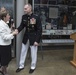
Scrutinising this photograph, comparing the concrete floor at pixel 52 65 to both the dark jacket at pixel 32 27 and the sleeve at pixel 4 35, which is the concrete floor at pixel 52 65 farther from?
the sleeve at pixel 4 35

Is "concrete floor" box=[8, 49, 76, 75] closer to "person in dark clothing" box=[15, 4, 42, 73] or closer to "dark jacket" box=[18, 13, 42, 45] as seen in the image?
"person in dark clothing" box=[15, 4, 42, 73]

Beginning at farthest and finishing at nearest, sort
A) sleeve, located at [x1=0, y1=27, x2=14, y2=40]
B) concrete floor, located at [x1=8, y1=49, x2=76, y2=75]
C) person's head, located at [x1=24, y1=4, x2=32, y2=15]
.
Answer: concrete floor, located at [x1=8, y1=49, x2=76, y2=75], person's head, located at [x1=24, y1=4, x2=32, y2=15], sleeve, located at [x1=0, y1=27, x2=14, y2=40]

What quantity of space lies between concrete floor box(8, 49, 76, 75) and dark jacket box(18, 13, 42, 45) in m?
0.84

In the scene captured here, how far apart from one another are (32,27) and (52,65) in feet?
4.86

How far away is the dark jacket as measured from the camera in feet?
21.3

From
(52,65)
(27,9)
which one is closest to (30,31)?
(27,9)

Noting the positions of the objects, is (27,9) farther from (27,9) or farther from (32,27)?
(32,27)

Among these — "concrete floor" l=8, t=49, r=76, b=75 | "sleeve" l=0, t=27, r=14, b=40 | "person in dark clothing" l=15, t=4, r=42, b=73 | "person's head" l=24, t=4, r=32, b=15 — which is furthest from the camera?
"concrete floor" l=8, t=49, r=76, b=75

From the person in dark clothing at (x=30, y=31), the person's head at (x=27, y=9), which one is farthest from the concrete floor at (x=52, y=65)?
the person's head at (x=27, y=9)

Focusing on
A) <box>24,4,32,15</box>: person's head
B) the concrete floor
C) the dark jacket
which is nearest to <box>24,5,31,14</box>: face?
<box>24,4,32,15</box>: person's head

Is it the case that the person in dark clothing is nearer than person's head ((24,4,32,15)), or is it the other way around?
person's head ((24,4,32,15))

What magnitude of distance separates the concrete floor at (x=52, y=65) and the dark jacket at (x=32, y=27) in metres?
0.84

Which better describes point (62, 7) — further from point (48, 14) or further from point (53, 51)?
point (53, 51)

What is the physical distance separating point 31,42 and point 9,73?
39.3 inches
